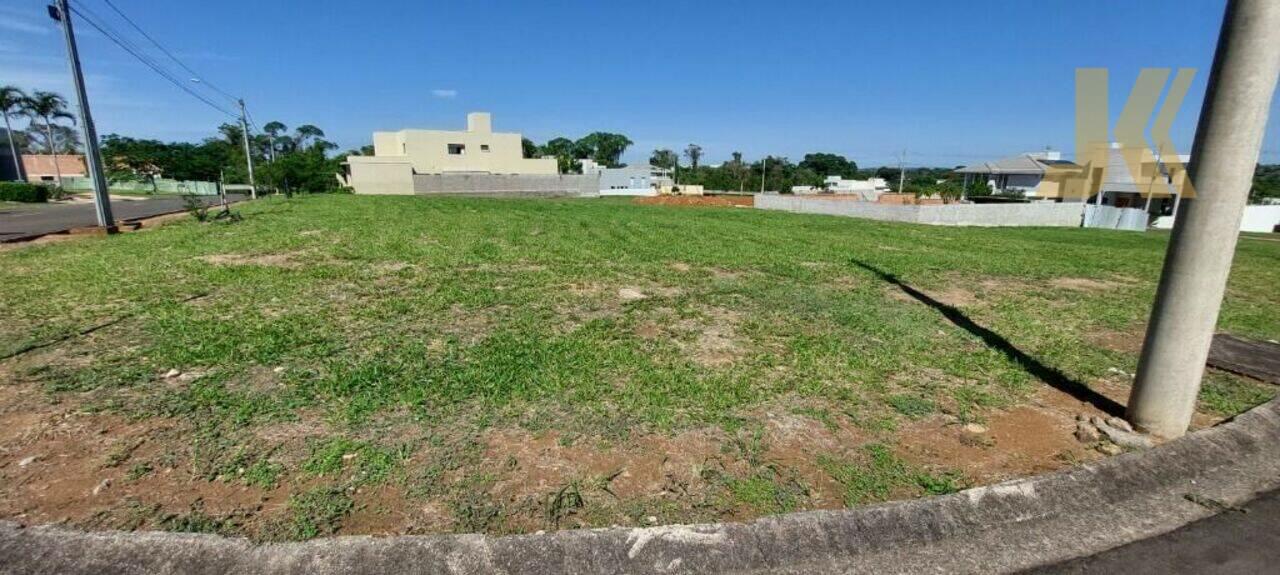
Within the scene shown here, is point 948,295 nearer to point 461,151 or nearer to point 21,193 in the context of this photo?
point 21,193

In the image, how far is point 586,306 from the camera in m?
5.48

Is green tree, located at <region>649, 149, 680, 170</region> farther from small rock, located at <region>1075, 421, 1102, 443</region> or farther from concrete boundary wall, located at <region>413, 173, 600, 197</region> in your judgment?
small rock, located at <region>1075, 421, 1102, 443</region>

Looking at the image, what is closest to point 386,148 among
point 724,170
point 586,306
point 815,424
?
point 724,170

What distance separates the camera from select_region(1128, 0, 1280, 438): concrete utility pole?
2520mm

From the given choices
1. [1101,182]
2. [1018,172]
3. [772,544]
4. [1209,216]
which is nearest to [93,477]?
[772,544]

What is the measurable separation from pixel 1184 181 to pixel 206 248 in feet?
36.4

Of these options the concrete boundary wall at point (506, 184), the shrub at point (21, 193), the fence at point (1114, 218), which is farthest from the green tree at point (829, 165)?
the shrub at point (21, 193)

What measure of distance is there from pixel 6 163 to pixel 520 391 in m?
64.1

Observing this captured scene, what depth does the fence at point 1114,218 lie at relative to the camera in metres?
22.5

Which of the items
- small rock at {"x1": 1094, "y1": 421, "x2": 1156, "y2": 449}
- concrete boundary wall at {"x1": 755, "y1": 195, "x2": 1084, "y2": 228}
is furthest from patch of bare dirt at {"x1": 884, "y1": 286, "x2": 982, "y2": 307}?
concrete boundary wall at {"x1": 755, "y1": 195, "x2": 1084, "y2": 228}

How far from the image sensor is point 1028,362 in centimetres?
410

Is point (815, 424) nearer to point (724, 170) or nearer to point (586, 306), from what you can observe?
point (586, 306)

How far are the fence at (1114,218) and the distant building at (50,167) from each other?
77.0 meters

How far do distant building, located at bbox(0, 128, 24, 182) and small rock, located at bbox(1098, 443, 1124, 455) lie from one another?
2558 inches
